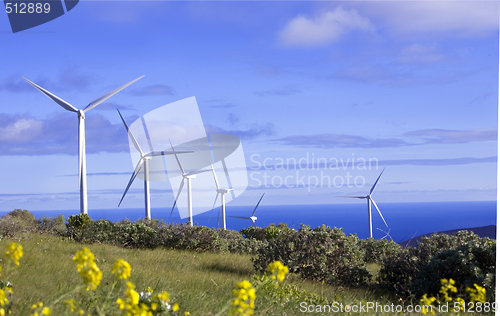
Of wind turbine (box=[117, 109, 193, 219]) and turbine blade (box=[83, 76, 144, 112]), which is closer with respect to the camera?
turbine blade (box=[83, 76, 144, 112])

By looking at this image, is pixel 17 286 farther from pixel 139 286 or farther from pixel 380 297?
pixel 380 297

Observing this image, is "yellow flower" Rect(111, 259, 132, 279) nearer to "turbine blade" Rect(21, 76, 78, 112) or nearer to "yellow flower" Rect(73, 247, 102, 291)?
"yellow flower" Rect(73, 247, 102, 291)

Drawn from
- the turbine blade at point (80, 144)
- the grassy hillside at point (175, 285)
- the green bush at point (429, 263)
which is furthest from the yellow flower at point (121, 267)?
the turbine blade at point (80, 144)

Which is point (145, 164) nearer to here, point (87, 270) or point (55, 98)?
point (55, 98)

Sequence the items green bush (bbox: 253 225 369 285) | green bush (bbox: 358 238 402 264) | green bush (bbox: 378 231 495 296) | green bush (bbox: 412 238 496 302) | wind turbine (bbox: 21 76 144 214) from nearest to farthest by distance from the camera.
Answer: green bush (bbox: 412 238 496 302), green bush (bbox: 378 231 495 296), green bush (bbox: 253 225 369 285), green bush (bbox: 358 238 402 264), wind turbine (bbox: 21 76 144 214)

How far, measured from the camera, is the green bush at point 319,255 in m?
12.1

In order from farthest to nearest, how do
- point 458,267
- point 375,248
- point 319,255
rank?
point 375,248 < point 319,255 < point 458,267

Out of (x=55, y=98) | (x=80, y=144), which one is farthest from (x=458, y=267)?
(x=55, y=98)

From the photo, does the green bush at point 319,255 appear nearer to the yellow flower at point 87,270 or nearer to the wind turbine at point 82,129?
the yellow flower at point 87,270

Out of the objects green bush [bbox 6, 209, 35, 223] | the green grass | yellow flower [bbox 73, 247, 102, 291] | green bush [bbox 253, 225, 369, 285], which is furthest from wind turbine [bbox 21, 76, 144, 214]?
yellow flower [bbox 73, 247, 102, 291]

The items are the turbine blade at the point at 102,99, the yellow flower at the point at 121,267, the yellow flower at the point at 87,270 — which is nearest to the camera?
the yellow flower at the point at 87,270

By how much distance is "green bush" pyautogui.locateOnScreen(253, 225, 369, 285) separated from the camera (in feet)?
39.6

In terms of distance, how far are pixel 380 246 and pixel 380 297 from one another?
665cm

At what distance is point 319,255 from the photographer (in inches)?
480
